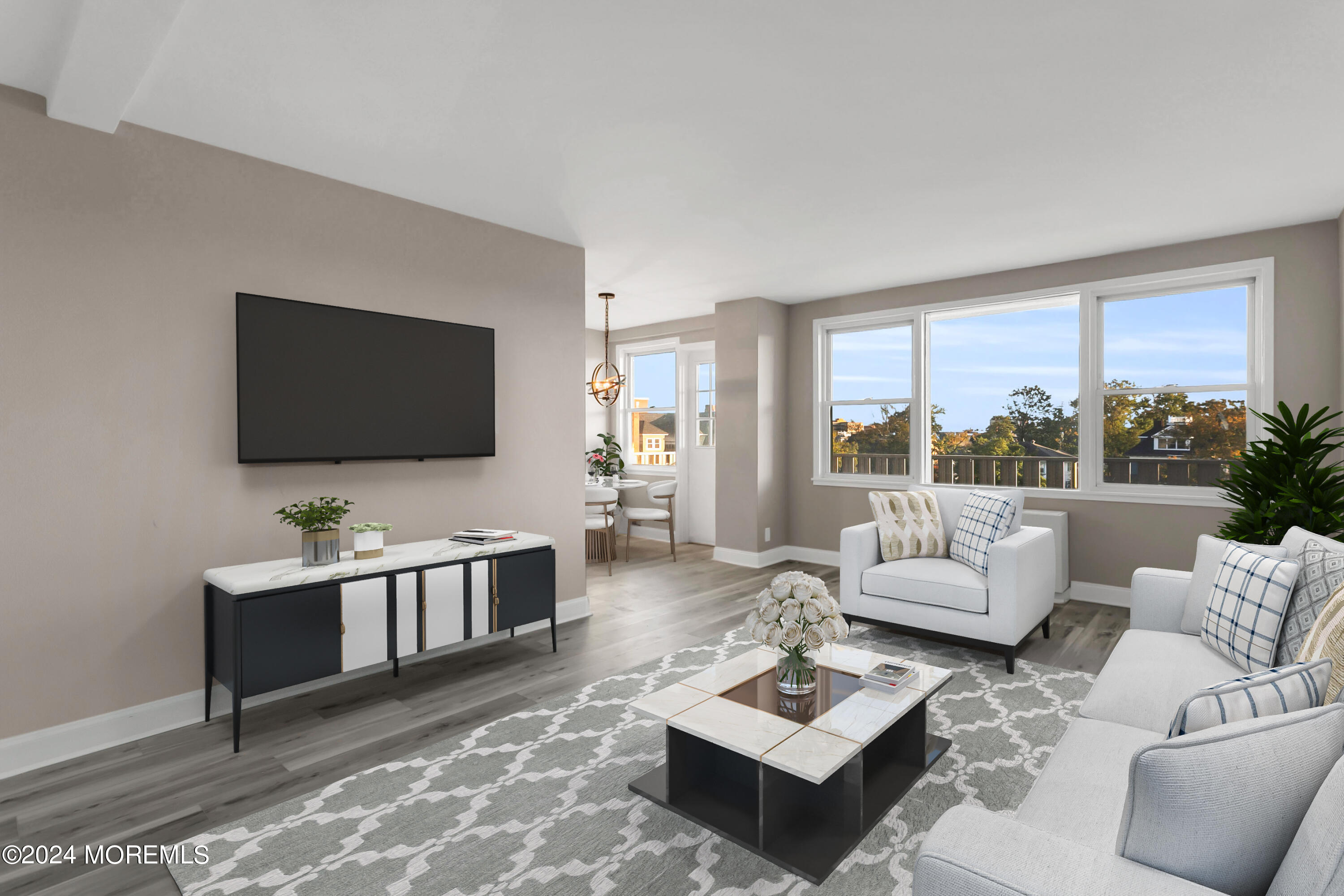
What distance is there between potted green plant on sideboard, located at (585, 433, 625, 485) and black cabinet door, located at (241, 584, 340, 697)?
183 inches

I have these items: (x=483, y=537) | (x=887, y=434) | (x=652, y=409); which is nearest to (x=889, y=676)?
(x=483, y=537)

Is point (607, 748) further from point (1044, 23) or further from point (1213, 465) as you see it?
point (1213, 465)

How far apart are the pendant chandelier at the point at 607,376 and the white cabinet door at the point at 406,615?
3.41 metres

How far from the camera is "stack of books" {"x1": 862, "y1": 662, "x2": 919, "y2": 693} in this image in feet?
7.93

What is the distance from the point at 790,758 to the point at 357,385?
2.77 metres

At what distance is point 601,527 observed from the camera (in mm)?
6098

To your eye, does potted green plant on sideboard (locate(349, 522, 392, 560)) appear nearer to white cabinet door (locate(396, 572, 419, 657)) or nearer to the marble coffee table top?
white cabinet door (locate(396, 572, 419, 657))

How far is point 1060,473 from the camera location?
5094mm

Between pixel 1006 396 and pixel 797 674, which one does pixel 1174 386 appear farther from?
pixel 797 674

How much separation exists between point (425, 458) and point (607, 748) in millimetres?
1931

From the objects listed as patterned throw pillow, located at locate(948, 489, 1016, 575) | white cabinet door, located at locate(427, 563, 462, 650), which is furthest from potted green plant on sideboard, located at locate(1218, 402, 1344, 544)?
white cabinet door, located at locate(427, 563, 462, 650)

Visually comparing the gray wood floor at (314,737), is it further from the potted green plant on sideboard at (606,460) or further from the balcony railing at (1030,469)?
the potted green plant on sideboard at (606,460)

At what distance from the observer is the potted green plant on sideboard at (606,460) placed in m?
7.65

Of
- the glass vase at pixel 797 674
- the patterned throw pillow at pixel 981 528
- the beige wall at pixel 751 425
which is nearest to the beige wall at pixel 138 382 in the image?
the glass vase at pixel 797 674
